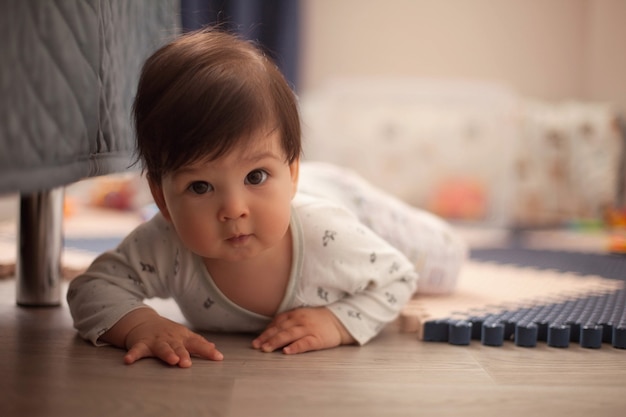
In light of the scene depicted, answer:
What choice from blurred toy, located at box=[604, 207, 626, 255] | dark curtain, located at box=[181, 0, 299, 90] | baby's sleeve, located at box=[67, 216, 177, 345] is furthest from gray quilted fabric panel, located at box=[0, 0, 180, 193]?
dark curtain, located at box=[181, 0, 299, 90]

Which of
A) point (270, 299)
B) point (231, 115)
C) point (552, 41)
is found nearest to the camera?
point (231, 115)

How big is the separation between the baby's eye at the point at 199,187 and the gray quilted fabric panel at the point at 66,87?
126mm

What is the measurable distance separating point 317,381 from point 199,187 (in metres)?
0.25

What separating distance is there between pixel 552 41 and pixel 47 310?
2.33 meters

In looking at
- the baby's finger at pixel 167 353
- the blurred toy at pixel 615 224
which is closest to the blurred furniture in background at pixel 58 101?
the baby's finger at pixel 167 353

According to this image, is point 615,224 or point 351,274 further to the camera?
point 615,224

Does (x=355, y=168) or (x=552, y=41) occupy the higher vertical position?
(x=552, y=41)

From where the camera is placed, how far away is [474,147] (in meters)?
2.66

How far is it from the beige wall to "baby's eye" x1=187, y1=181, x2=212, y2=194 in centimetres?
219

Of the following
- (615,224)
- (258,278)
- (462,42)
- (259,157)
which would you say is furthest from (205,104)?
(462,42)

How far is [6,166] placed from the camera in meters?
0.72

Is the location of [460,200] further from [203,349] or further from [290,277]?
[203,349]

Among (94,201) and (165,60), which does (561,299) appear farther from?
(94,201)

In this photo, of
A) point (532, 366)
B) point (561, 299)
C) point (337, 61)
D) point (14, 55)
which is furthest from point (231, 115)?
point (337, 61)
